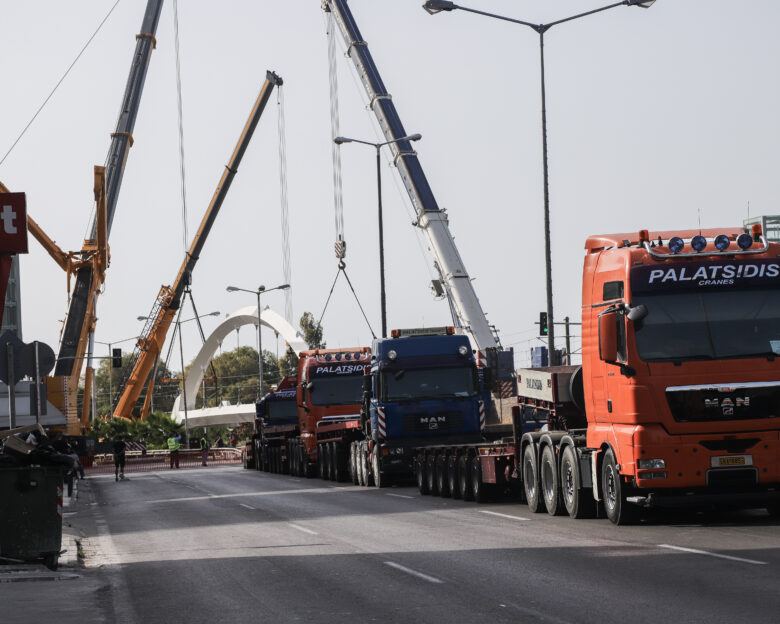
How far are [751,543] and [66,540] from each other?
→ 10625 millimetres

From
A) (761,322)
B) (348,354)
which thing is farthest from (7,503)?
(348,354)

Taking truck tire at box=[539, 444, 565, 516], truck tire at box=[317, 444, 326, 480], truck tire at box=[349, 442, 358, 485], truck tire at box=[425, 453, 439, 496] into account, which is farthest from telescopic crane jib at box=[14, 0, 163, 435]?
truck tire at box=[539, 444, 565, 516]

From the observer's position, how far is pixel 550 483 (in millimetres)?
20359

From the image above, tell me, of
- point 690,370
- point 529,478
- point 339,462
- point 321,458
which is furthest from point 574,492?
point 321,458

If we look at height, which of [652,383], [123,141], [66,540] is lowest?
[66,540]

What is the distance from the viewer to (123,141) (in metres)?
72.5

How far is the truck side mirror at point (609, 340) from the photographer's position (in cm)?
1634

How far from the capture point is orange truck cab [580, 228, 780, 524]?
16344 millimetres

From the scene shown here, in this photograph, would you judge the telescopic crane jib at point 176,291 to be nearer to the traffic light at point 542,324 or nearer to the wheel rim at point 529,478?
the traffic light at point 542,324

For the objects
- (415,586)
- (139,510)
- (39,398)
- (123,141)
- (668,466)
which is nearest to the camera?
(415,586)

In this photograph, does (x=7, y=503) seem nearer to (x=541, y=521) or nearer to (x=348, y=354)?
(x=541, y=521)

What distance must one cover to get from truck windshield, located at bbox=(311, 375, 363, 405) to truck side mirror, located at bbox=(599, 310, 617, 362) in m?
23.5

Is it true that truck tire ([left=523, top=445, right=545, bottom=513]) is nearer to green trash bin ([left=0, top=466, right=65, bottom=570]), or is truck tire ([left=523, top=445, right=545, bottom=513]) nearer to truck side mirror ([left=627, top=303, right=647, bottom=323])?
truck side mirror ([left=627, top=303, right=647, bottom=323])

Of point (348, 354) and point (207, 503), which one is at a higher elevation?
point (348, 354)
